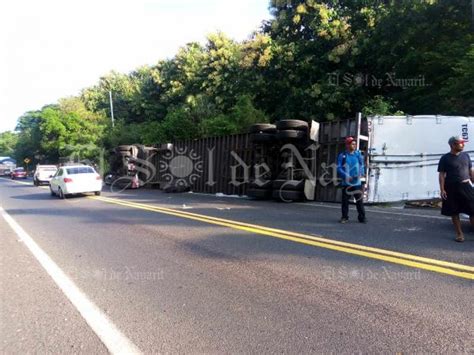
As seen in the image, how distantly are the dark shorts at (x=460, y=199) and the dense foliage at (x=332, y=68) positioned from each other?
35.1 ft

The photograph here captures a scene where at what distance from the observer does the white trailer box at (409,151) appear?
511 inches

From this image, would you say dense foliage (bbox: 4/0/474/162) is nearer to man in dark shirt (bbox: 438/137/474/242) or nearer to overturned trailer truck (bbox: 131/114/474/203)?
overturned trailer truck (bbox: 131/114/474/203)

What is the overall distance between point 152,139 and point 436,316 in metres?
30.5

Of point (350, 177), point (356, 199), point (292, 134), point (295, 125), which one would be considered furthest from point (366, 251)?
point (295, 125)

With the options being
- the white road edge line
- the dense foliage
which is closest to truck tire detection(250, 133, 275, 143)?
the dense foliage

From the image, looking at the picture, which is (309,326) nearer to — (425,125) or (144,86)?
(425,125)

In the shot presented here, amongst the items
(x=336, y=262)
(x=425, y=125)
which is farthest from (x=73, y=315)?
(x=425, y=125)

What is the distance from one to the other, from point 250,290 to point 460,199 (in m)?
3.99

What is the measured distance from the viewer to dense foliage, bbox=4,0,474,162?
1980cm

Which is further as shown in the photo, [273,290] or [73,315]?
[273,290]

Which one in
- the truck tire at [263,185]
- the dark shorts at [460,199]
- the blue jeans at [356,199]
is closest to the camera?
the dark shorts at [460,199]

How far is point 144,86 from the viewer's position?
159ft

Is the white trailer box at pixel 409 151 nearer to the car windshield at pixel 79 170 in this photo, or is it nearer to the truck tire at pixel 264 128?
the truck tire at pixel 264 128

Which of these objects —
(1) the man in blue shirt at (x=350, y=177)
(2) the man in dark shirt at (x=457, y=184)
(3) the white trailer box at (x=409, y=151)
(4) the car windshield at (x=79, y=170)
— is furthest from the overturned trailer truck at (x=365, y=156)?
(4) the car windshield at (x=79, y=170)
